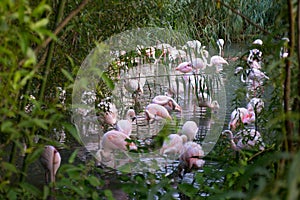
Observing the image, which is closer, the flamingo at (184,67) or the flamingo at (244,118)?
the flamingo at (244,118)

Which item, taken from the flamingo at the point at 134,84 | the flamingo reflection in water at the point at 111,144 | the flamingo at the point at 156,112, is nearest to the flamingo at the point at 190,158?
the flamingo reflection in water at the point at 111,144

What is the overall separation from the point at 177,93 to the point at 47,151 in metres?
2.15

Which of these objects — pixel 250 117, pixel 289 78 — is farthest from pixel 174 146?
pixel 289 78

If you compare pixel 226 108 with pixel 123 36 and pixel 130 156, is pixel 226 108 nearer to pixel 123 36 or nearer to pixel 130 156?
pixel 123 36

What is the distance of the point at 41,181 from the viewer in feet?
9.88

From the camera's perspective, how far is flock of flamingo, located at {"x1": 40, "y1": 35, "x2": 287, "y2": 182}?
2643 mm

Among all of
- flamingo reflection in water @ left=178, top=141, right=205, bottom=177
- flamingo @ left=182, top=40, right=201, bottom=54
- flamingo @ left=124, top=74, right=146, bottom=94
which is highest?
flamingo @ left=182, top=40, right=201, bottom=54

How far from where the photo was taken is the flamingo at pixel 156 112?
407cm

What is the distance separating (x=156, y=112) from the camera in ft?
13.5

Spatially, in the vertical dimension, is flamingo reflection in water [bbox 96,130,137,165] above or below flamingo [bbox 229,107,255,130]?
below

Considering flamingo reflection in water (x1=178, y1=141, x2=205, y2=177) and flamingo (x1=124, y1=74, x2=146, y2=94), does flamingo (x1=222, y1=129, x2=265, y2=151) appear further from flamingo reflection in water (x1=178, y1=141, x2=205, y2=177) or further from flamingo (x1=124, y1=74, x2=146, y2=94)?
flamingo (x1=124, y1=74, x2=146, y2=94)

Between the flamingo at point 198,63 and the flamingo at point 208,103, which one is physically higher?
the flamingo at point 198,63

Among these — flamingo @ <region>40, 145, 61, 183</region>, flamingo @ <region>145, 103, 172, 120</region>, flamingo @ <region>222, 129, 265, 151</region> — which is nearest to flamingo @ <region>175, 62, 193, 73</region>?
flamingo @ <region>145, 103, 172, 120</region>

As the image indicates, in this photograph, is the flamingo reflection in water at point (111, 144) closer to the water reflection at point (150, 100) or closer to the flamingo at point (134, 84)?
the water reflection at point (150, 100)
